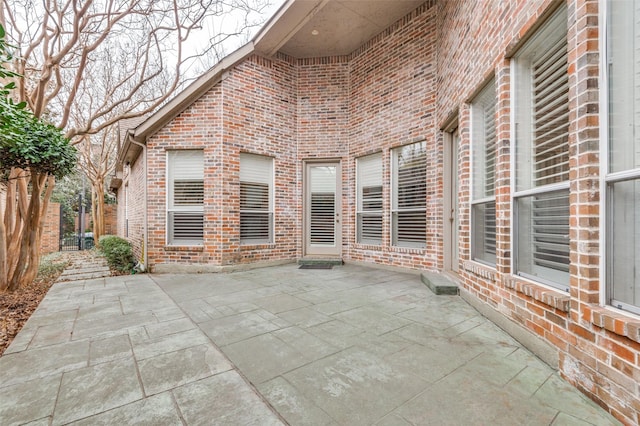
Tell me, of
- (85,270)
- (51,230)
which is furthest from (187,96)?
(51,230)

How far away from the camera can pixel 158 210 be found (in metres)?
5.79

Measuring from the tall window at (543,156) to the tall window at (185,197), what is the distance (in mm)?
5344

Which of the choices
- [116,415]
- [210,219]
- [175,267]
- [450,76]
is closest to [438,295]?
[450,76]

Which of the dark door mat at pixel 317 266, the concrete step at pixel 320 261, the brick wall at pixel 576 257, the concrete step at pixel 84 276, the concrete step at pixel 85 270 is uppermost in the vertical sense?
the brick wall at pixel 576 257

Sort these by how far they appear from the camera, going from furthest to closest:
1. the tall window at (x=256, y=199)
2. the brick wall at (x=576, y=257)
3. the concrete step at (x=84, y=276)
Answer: the tall window at (x=256, y=199)
the concrete step at (x=84, y=276)
the brick wall at (x=576, y=257)

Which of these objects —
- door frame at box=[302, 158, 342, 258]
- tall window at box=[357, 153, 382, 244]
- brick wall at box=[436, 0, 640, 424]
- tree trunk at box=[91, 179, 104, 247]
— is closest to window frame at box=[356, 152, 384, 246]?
tall window at box=[357, 153, 382, 244]

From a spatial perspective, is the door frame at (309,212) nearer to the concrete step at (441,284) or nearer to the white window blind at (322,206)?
the white window blind at (322,206)

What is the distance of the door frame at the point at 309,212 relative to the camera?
261 inches

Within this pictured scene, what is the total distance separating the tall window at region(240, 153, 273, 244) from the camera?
240 inches

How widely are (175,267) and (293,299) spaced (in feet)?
10.4

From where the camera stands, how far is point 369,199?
245 inches

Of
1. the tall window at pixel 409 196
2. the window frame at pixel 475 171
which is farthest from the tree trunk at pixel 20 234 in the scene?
the window frame at pixel 475 171

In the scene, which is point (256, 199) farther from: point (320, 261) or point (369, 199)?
point (369, 199)

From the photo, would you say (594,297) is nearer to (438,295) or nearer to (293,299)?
(438,295)
